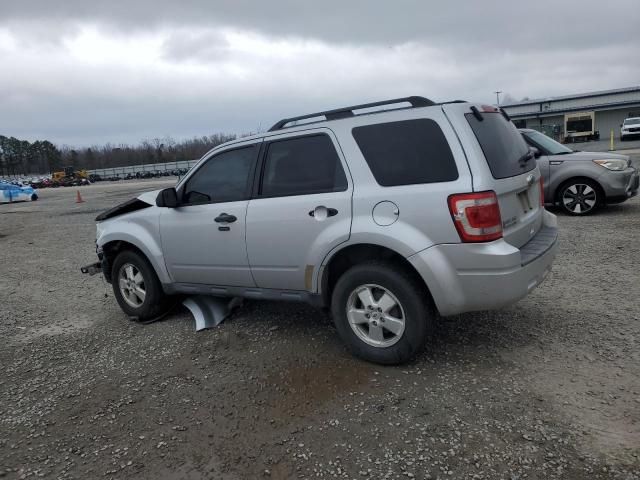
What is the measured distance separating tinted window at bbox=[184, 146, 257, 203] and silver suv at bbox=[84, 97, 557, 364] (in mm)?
12

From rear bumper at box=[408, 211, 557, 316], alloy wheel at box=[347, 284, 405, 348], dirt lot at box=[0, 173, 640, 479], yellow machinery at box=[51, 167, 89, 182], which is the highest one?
yellow machinery at box=[51, 167, 89, 182]

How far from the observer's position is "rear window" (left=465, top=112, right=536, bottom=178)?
136 inches

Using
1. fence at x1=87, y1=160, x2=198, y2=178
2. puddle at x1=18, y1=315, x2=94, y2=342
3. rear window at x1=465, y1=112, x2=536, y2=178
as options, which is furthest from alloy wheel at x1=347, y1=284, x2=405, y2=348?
fence at x1=87, y1=160, x2=198, y2=178

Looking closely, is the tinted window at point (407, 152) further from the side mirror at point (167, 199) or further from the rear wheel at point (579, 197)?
the rear wheel at point (579, 197)

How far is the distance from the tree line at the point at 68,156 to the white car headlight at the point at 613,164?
11234 cm

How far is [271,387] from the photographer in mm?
3605

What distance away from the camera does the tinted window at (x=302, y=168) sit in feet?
12.5

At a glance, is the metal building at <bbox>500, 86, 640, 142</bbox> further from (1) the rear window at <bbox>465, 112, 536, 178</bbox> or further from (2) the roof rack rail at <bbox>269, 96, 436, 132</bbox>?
(2) the roof rack rail at <bbox>269, 96, 436, 132</bbox>

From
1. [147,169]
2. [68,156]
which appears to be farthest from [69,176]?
[68,156]

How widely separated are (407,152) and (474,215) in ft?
2.26

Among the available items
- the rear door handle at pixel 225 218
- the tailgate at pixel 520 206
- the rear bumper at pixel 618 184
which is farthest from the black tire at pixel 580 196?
the rear door handle at pixel 225 218

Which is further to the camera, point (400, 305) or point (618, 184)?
point (618, 184)

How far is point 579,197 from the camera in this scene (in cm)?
913

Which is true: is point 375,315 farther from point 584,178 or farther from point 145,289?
point 584,178
